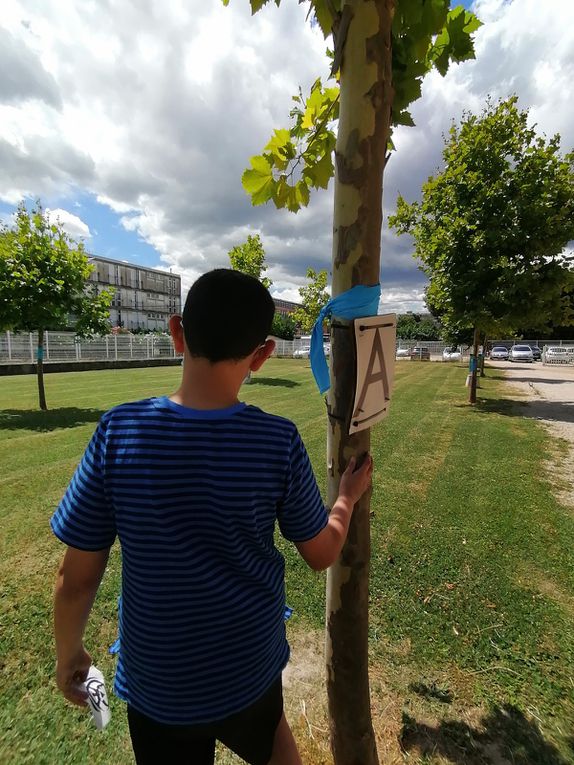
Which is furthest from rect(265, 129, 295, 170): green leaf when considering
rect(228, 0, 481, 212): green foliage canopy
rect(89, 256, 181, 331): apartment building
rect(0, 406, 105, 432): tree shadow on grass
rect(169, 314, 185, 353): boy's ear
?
rect(89, 256, 181, 331): apartment building

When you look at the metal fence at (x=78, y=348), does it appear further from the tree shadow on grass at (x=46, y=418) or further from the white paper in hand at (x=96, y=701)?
the white paper in hand at (x=96, y=701)

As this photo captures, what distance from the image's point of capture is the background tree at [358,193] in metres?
1.44

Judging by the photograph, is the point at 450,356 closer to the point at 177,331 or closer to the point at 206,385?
the point at 177,331

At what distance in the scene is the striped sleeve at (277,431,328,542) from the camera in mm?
1146

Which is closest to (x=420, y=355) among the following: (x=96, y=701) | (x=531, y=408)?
(x=531, y=408)

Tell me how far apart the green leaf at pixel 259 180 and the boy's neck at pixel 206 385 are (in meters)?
1.64

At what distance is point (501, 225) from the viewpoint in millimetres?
11039

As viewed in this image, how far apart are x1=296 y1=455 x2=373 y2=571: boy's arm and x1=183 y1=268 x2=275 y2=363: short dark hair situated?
0.59m

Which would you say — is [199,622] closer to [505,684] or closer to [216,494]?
[216,494]

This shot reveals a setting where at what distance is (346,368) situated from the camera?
154 centimetres

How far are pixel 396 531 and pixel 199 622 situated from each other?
377cm

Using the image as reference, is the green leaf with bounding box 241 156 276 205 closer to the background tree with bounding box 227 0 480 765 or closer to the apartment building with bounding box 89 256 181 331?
the background tree with bounding box 227 0 480 765

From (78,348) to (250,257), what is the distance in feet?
48.9

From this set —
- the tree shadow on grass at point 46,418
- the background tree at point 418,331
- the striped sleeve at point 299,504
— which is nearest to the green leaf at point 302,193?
the striped sleeve at point 299,504
